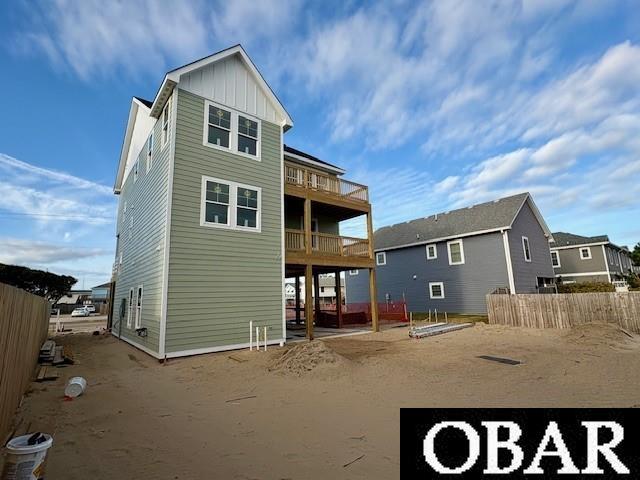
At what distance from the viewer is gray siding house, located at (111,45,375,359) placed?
32.7 ft

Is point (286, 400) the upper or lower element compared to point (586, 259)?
lower

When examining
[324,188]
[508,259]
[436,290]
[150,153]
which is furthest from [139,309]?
[508,259]

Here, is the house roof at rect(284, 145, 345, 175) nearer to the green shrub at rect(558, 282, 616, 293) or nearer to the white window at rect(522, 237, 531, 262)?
the white window at rect(522, 237, 531, 262)

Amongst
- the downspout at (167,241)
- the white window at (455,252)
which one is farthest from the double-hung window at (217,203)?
the white window at (455,252)

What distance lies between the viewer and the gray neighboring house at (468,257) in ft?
69.7

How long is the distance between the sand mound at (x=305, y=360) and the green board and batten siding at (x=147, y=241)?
4.12 m

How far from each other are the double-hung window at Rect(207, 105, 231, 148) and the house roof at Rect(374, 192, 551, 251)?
18054mm

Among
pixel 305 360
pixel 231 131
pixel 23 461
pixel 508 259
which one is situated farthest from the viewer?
pixel 508 259

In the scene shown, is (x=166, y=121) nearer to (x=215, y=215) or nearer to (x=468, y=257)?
(x=215, y=215)

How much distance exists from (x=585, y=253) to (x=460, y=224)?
625 inches

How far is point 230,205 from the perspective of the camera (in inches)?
447

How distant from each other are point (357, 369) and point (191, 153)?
341 inches

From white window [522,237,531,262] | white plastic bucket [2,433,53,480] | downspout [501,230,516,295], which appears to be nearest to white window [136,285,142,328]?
white plastic bucket [2,433,53,480]

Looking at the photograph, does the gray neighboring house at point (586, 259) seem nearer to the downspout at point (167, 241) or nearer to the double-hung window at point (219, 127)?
the double-hung window at point (219, 127)
